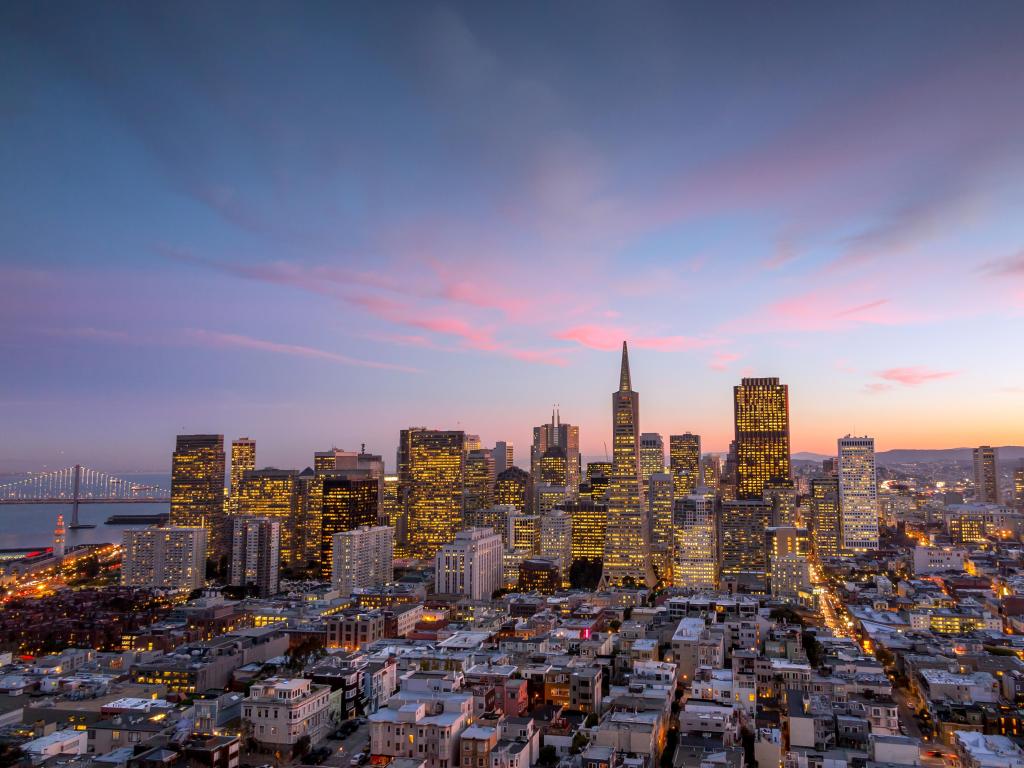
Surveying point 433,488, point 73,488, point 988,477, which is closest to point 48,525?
point 73,488

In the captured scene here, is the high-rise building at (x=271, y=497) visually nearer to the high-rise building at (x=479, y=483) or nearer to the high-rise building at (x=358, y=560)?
the high-rise building at (x=479, y=483)

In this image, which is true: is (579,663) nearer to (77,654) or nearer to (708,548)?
(77,654)

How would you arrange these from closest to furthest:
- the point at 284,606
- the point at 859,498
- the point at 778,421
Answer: the point at 284,606, the point at 859,498, the point at 778,421

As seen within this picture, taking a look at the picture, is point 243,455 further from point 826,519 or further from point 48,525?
point 826,519

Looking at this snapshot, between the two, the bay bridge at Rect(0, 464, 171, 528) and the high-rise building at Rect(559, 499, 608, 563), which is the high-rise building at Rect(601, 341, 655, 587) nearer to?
the high-rise building at Rect(559, 499, 608, 563)

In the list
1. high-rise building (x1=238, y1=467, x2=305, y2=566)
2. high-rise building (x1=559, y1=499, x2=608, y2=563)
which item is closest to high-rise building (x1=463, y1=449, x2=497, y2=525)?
high-rise building (x1=559, y1=499, x2=608, y2=563)

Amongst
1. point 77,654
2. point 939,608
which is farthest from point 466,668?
point 939,608
